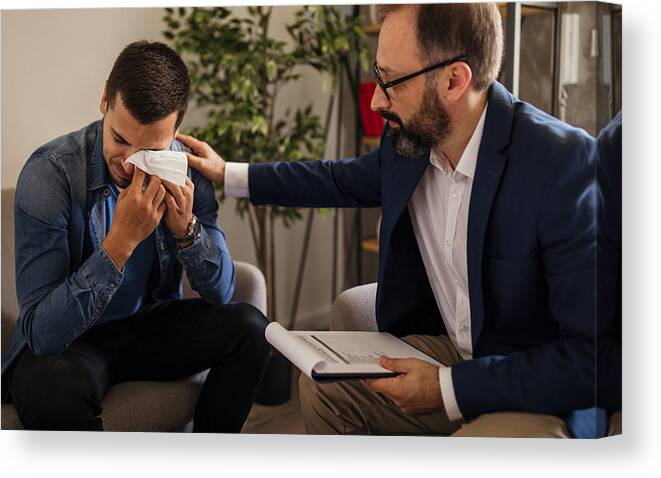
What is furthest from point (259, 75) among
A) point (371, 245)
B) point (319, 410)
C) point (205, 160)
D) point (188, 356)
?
point (319, 410)

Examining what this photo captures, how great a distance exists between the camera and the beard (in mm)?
1586

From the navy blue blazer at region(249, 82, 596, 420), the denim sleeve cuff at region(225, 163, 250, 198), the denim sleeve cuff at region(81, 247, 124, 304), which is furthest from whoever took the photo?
the denim sleeve cuff at region(225, 163, 250, 198)

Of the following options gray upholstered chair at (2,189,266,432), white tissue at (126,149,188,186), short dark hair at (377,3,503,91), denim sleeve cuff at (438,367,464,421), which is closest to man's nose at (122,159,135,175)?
white tissue at (126,149,188,186)

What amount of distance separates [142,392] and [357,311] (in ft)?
1.45

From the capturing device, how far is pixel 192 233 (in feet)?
5.49

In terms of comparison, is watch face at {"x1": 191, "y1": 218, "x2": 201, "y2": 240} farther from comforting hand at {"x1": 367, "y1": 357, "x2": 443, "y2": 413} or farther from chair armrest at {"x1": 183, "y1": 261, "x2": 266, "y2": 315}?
comforting hand at {"x1": 367, "y1": 357, "x2": 443, "y2": 413}

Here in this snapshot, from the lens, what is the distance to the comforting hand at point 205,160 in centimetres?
169

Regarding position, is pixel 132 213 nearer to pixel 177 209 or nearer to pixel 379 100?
pixel 177 209

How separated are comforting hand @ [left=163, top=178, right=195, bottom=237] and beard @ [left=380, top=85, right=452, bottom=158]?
0.41 m

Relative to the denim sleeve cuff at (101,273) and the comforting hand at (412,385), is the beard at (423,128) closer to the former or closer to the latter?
the comforting hand at (412,385)

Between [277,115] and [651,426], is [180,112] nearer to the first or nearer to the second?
[277,115]

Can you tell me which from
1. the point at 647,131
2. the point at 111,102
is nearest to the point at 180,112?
the point at 111,102

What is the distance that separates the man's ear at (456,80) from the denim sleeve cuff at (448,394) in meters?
0.49

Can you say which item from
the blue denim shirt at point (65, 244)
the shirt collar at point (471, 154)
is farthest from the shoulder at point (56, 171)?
the shirt collar at point (471, 154)
